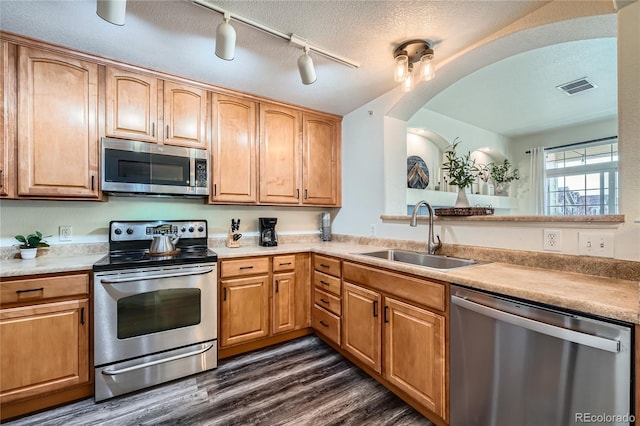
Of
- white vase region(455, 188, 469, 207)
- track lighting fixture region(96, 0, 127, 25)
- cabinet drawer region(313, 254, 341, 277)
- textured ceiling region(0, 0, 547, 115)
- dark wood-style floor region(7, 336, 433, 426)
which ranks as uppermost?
textured ceiling region(0, 0, 547, 115)

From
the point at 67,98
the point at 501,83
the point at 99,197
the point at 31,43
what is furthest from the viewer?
the point at 501,83

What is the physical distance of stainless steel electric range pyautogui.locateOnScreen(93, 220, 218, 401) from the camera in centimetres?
174

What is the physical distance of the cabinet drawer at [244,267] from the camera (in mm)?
2199

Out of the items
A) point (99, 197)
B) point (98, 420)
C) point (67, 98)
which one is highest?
point (67, 98)

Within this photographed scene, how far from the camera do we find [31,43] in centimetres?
178

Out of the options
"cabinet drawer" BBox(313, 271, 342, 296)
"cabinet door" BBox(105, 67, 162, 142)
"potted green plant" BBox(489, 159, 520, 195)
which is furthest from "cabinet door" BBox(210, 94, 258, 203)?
"potted green plant" BBox(489, 159, 520, 195)

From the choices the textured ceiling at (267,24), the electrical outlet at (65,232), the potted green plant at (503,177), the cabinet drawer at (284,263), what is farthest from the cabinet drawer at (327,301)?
the potted green plant at (503,177)

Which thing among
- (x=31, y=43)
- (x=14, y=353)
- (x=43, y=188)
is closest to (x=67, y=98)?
(x=31, y=43)

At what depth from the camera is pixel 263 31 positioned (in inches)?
65.3

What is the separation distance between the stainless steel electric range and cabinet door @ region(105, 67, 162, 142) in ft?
2.44

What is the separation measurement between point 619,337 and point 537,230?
0.82 m

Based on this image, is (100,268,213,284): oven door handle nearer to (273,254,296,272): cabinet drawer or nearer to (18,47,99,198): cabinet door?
(273,254,296,272): cabinet drawer

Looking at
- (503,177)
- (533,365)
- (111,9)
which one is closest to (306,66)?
(111,9)

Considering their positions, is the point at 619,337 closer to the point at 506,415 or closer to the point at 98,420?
the point at 506,415
